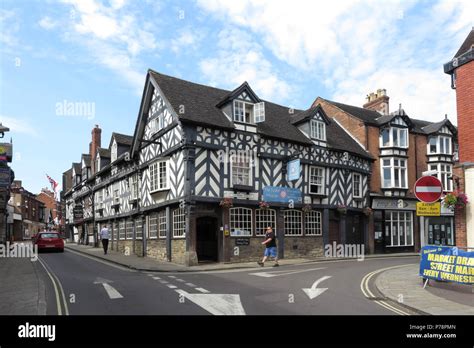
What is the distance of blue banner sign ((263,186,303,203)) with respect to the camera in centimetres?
2255

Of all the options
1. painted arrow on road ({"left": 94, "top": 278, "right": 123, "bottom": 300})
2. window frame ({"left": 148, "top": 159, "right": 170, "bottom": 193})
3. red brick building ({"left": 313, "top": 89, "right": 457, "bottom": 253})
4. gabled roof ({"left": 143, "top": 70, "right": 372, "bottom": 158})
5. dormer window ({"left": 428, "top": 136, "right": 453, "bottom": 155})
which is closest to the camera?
painted arrow on road ({"left": 94, "top": 278, "right": 123, "bottom": 300})

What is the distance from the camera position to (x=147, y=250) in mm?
24906

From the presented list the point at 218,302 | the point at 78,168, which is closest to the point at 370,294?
the point at 218,302

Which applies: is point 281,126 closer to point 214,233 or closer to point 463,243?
point 214,233

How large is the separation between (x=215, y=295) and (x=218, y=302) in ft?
3.28

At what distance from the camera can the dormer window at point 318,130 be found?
84.9 feet

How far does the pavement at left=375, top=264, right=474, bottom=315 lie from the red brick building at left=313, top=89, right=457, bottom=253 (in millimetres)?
16138

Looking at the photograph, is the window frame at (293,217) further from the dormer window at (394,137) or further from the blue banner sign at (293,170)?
the dormer window at (394,137)

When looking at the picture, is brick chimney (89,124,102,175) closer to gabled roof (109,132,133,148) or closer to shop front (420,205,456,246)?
gabled roof (109,132,133,148)

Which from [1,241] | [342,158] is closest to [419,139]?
[342,158]

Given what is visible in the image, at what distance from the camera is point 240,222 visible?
2166 centimetres

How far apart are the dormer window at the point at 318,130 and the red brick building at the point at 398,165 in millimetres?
5246

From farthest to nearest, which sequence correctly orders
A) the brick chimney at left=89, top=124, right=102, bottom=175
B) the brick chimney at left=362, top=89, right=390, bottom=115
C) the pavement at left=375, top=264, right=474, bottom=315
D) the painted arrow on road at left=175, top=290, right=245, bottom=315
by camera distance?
the brick chimney at left=89, top=124, right=102, bottom=175 < the brick chimney at left=362, top=89, right=390, bottom=115 < the pavement at left=375, top=264, right=474, bottom=315 < the painted arrow on road at left=175, top=290, right=245, bottom=315

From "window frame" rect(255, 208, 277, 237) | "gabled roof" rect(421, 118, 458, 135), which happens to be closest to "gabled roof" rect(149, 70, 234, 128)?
"window frame" rect(255, 208, 277, 237)
